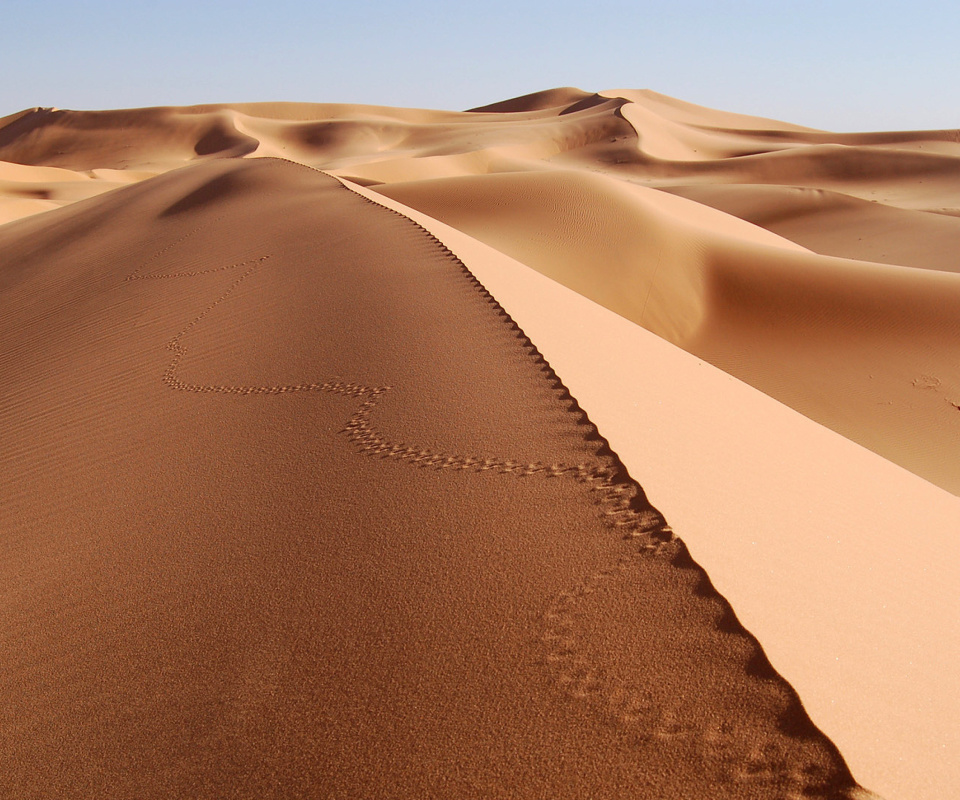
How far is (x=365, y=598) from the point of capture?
8.30ft

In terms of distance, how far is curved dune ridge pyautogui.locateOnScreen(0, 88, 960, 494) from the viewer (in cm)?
941

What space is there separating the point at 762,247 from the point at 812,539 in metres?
11.0

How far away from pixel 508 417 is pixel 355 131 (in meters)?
53.6

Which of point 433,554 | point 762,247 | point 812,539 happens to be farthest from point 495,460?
point 762,247

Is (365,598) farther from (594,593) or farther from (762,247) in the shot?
Answer: (762,247)

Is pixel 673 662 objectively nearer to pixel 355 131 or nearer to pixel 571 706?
pixel 571 706

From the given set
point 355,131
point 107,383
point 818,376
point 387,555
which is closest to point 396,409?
point 387,555

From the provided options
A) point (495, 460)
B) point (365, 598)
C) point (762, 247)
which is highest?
point (762, 247)

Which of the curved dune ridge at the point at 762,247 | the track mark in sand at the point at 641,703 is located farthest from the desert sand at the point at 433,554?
the curved dune ridge at the point at 762,247

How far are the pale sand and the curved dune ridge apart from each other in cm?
438

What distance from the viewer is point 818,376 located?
31.4 feet

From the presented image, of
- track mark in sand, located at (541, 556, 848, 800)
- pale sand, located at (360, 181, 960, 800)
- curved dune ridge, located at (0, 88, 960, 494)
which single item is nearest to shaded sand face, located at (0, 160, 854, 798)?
track mark in sand, located at (541, 556, 848, 800)

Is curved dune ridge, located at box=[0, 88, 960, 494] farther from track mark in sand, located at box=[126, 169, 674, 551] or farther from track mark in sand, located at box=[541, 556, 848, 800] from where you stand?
track mark in sand, located at box=[541, 556, 848, 800]

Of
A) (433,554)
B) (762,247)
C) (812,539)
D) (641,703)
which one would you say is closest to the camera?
(641,703)
